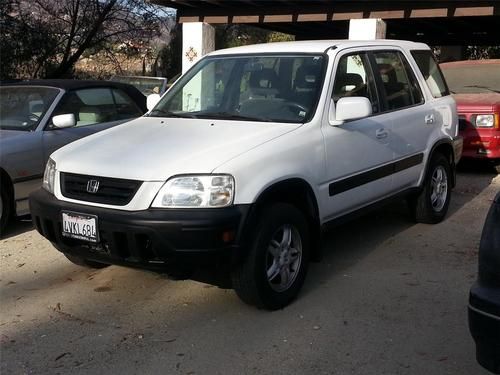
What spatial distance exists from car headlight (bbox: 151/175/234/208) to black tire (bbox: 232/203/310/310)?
0.39 m

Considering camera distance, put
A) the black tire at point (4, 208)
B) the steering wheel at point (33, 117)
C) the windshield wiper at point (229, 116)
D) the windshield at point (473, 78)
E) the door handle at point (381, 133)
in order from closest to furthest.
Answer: the windshield wiper at point (229, 116)
the door handle at point (381, 133)
the black tire at point (4, 208)
the steering wheel at point (33, 117)
the windshield at point (473, 78)

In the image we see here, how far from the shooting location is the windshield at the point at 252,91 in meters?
4.41

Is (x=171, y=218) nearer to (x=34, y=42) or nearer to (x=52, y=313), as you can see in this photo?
(x=52, y=313)

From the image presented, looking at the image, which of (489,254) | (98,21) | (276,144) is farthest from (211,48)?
(489,254)

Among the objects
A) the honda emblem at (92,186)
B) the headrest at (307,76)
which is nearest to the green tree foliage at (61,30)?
the headrest at (307,76)

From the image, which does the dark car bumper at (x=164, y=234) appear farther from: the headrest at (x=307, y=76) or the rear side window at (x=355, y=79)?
the rear side window at (x=355, y=79)

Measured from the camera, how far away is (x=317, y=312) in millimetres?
4008

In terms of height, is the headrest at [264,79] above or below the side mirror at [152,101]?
above

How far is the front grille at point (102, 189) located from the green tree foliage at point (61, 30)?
13.6 metres

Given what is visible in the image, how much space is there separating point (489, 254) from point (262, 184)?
59.0 inches

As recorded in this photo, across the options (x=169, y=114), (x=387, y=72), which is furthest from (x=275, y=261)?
(x=387, y=72)

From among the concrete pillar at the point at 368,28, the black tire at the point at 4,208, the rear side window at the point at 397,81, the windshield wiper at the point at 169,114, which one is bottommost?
the black tire at the point at 4,208

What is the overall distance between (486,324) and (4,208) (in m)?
4.56

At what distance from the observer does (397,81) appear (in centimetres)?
538
